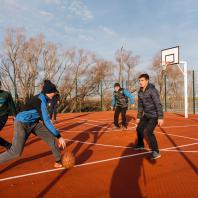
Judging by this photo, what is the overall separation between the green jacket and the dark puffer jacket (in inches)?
117

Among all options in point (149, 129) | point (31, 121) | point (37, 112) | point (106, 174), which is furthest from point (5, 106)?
point (149, 129)

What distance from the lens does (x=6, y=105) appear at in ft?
18.0

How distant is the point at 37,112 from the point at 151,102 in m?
2.77

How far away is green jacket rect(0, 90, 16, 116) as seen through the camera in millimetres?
5400

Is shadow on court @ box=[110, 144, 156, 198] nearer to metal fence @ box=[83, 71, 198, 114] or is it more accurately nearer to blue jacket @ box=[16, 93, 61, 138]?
blue jacket @ box=[16, 93, 61, 138]

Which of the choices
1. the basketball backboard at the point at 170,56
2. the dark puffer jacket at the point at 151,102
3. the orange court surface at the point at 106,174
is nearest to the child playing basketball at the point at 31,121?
the orange court surface at the point at 106,174

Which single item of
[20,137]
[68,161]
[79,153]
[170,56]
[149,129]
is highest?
[170,56]

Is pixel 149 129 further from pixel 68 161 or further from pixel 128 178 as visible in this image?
pixel 68 161

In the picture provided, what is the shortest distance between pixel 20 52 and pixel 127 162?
31282 mm

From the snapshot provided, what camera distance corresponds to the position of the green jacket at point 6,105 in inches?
213

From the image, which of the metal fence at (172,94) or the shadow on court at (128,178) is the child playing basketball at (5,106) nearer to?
the shadow on court at (128,178)

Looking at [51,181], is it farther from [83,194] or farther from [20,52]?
[20,52]

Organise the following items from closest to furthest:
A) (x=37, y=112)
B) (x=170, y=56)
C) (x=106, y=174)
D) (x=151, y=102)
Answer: (x=37, y=112) → (x=106, y=174) → (x=151, y=102) → (x=170, y=56)

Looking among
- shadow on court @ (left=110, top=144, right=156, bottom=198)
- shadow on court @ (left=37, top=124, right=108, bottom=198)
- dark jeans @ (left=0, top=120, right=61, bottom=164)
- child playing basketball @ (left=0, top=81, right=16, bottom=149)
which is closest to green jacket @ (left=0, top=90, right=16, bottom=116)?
child playing basketball @ (left=0, top=81, right=16, bottom=149)
